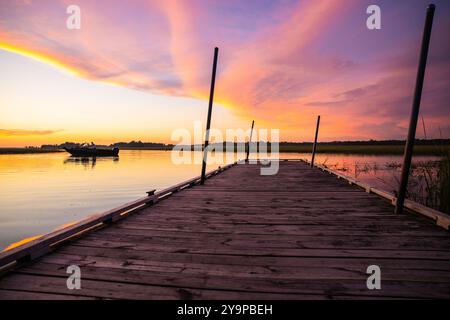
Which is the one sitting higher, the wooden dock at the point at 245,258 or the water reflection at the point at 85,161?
the wooden dock at the point at 245,258

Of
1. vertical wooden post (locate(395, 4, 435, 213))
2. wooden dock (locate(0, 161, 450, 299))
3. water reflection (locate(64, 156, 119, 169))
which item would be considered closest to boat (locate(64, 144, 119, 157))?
water reflection (locate(64, 156, 119, 169))

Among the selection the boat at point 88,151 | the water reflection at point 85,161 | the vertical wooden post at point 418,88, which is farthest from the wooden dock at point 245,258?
the boat at point 88,151

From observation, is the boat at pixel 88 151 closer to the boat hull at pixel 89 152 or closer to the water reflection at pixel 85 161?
the boat hull at pixel 89 152

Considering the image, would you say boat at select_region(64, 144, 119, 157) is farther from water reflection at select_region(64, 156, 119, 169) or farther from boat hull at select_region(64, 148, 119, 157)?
water reflection at select_region(64, 156, 119, 169)

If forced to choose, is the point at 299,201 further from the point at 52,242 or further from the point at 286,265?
the point at 52,242

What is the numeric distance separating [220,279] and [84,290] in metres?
1.10

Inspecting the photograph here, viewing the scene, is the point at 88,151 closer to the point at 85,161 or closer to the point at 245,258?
the point at 85,161

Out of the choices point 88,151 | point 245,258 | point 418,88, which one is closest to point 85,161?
point 88,151

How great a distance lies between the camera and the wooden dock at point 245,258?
2.04 meters

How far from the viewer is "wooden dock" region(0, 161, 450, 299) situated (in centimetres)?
204

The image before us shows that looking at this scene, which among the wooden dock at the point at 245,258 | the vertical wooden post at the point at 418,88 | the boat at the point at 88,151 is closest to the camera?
the wooden dock at the point at 245,258

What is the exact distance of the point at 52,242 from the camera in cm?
279

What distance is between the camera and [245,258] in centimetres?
267
